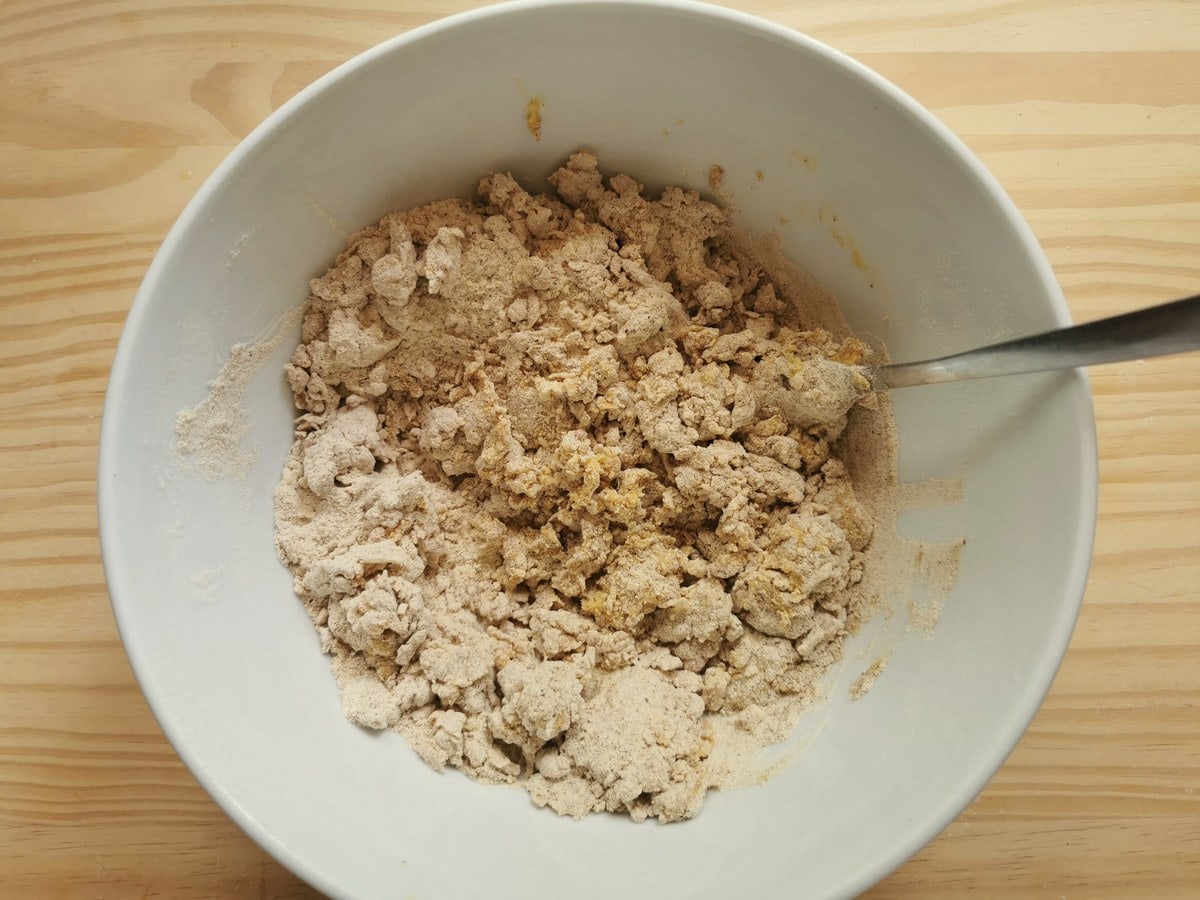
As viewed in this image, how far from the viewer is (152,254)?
1.25 meters

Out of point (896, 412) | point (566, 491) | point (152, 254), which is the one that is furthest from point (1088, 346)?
point (152, 254)

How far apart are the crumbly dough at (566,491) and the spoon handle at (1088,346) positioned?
169 mm

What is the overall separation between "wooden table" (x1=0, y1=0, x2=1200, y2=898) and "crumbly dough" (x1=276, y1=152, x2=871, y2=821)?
339 mm

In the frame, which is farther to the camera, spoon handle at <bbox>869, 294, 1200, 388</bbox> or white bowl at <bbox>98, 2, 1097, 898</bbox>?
white bowl at <bbox>98, 2, 1097, 898</bbox>

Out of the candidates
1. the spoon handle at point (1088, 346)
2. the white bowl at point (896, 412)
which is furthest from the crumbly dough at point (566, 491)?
the spoon handle at point (1088, 346)

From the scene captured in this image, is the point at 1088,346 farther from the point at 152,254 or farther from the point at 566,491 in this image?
the point at 152,254

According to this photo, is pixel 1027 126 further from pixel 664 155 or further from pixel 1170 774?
pixel 1170 774

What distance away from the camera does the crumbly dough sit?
43.6 inches

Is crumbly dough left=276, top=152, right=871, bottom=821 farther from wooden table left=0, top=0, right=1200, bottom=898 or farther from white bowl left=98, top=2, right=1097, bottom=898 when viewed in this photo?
wooden table left=0, top=0, right=1200, bottom=898

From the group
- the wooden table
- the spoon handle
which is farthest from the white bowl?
the wooden table

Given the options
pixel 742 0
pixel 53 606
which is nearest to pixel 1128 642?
pixel 742 0

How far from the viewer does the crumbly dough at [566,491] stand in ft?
3.63

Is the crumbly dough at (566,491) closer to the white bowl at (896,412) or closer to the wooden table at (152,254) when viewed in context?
the white bowl at (896,412)

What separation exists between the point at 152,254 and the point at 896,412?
3.79 ft
